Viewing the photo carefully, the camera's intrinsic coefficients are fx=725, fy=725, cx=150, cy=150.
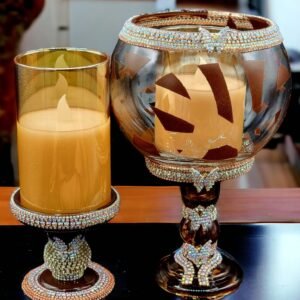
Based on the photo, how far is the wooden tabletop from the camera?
0.73 m

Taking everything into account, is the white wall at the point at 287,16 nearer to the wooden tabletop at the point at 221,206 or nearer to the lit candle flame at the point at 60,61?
the wooden tabletop at the point at 221,206

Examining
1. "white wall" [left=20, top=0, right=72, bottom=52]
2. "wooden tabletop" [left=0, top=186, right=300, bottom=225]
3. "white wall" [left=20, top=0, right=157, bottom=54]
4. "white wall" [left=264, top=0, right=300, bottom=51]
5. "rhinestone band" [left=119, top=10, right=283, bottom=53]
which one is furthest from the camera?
"white wall" [left=20, top=0, right=157, bottom=54]

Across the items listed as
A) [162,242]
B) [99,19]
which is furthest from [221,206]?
[99,19]

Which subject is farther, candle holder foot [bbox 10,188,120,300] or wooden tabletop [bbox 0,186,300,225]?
wooden tabletop [bbox 0,186,300,225]

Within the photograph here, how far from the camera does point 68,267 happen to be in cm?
60

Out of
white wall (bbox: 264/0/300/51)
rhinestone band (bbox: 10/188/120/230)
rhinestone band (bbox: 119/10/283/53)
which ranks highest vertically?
rhinestone band (bbox: 119/10/283/53)

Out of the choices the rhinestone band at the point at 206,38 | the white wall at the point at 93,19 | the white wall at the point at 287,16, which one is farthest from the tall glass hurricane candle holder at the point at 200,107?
the white wall at the point at 93,19

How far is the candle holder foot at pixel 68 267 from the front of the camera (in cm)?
57

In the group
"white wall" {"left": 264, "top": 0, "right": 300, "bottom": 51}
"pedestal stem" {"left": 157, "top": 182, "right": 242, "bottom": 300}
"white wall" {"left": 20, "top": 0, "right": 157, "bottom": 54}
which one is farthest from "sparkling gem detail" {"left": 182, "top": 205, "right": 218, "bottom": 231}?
"white wall" {"left": 20, "top": 0, "right": 157, "bottom": 54}

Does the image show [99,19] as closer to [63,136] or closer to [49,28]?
[49,28]

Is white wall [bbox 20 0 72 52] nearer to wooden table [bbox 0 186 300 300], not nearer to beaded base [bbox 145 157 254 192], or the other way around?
wooden table [bbox 0 186 300 300]

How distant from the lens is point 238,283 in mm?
622

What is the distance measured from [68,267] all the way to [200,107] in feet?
0.56

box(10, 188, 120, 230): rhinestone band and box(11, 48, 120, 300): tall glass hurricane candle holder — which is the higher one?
box(11, 48, 120, 300): tall glass hurricane candle holder
